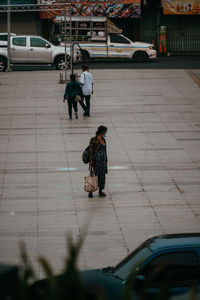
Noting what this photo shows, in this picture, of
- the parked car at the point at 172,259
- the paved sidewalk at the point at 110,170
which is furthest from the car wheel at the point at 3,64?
the parked car at the point at 172,259

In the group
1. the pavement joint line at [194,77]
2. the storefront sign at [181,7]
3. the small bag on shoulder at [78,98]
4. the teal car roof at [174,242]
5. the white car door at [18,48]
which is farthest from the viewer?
the storefront sign at [181,7]

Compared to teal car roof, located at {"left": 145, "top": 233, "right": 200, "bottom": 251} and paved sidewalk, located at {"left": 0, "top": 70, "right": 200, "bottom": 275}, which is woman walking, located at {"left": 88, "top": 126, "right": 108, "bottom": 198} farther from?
teal car roof, located at {"left": 145, "top": 233, "right": 200, "bottom": 251}

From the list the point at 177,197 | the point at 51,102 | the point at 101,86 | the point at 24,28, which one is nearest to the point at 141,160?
the point at 177,197

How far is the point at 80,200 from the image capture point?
1255 centimetres

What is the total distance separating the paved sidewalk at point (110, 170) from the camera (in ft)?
34.8

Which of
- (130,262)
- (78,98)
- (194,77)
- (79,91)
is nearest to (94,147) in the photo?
(130,262)

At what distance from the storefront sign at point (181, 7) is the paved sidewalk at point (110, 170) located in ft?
47.5

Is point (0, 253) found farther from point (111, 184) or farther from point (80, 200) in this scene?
point (111, 184)

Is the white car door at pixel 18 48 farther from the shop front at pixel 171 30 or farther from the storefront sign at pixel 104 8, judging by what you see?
the shop front at pixel 171 30

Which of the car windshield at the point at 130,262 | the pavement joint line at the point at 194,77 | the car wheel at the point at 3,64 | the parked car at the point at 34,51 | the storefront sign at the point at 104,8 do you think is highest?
the storefront sign at the point at 104,8

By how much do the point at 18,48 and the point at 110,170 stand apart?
17772mm

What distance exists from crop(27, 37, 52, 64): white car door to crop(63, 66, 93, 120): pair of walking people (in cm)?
1138

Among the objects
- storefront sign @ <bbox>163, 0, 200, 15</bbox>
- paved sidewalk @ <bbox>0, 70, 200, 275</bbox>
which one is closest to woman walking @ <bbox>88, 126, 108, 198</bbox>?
paved sidewalk @ <bbox>0, 70, 200, 275</bbox>

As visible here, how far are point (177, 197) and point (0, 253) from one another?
4.17 meters
